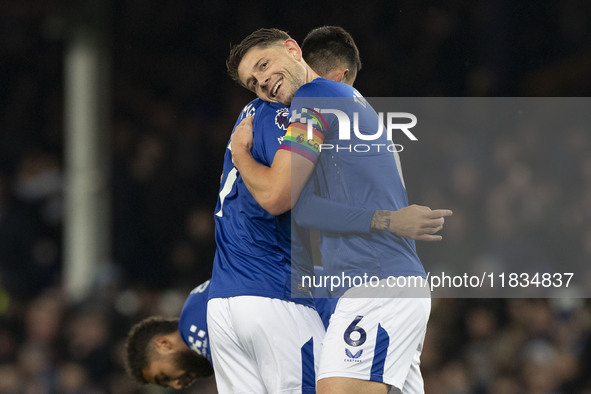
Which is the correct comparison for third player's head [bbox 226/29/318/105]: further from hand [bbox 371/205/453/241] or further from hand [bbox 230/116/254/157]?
hand [bbox 371/205/453/241]

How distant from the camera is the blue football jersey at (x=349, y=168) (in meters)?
3.08

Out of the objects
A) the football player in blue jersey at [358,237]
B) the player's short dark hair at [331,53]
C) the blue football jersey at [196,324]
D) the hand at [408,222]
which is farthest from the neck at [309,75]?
the blue football jersey at [196,324]

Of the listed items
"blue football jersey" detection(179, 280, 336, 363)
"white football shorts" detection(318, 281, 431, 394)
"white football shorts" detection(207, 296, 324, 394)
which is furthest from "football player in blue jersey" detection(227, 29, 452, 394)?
"blue football jersey" detection(179, 280, 336, 363)

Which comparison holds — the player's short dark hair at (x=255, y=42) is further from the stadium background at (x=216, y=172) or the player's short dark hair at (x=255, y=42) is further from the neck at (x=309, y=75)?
the stadium background at (x=216, y=172)

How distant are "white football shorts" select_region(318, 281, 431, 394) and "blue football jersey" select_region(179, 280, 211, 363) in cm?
107

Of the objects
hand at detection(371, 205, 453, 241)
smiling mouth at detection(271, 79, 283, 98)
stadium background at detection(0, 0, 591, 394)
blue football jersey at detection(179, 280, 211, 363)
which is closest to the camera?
hand at detection(371, 205, 453, 241)

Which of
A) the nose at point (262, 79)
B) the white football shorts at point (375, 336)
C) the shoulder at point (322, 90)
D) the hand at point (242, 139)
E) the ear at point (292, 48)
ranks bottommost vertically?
the white football shorts at point (375, 336)

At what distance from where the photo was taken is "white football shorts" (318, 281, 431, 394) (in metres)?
2.94

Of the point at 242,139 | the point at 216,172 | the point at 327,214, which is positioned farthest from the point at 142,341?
the point at 216,172

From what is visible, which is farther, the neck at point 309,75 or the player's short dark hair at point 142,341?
the player's short dark hair at point 142,341

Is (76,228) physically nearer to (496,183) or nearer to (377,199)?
(496,183)

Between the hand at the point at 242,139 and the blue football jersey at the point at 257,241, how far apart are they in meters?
0.02

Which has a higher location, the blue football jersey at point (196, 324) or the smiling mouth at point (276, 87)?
the smiling mouth at point (276, 87)

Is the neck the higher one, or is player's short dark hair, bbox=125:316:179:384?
the neck
